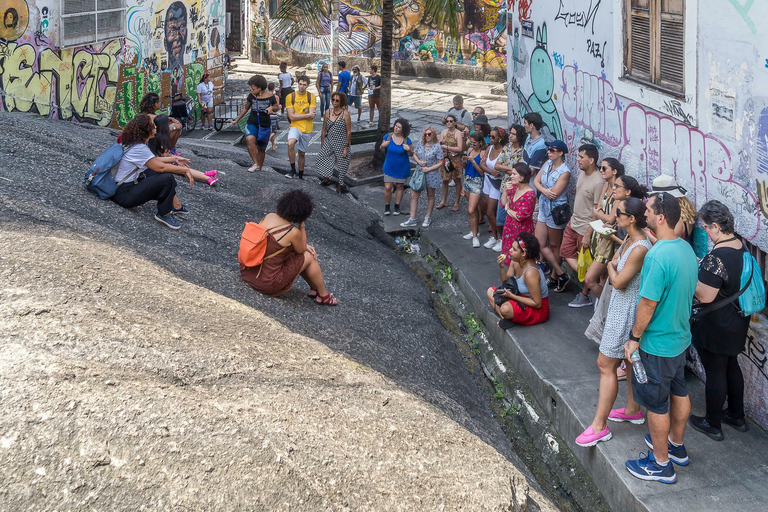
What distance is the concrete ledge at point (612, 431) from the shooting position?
5.10 m

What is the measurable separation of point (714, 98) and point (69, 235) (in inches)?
222

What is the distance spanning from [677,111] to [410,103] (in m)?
17.1

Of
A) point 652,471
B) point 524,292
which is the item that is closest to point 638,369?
point 652,471

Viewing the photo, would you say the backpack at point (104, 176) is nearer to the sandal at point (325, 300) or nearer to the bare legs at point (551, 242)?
the sandal at point (325, 300)

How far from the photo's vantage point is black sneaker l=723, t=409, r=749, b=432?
19.0 feet

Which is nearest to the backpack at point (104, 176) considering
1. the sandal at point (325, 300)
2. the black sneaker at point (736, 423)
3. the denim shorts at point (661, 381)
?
the sandal at point (325, 300)

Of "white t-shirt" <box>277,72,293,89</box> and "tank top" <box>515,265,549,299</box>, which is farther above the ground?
"white t-shirt" <box>277,72,293,89</box>

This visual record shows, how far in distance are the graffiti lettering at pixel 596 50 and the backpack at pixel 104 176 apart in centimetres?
512

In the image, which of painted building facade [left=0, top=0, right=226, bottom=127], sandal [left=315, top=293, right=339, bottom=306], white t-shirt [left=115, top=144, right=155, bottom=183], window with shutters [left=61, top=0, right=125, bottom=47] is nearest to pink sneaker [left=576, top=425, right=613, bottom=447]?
sandal [left=315, top=293, right=339, bottom=306]

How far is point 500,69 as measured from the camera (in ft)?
89.1

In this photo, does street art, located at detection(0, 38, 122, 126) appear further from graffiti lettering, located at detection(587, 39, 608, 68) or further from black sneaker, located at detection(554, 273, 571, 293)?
black sneaker, located at detection(554, 273, 571, 293)

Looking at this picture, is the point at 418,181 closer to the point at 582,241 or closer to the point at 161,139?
the point at 161,139

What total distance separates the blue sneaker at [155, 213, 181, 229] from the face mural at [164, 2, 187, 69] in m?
11.1

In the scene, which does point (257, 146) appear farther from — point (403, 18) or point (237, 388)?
point (403, 18)
